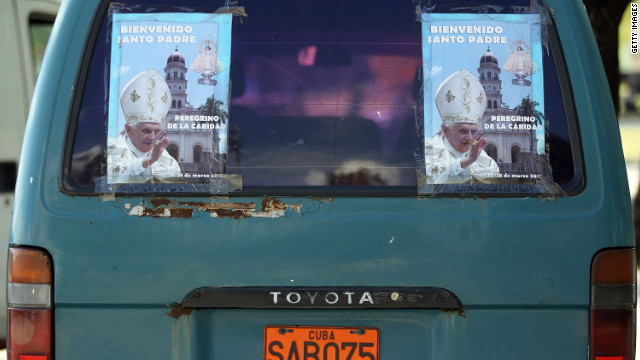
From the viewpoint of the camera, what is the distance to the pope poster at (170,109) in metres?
2.86

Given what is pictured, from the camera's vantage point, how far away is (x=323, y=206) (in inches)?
112

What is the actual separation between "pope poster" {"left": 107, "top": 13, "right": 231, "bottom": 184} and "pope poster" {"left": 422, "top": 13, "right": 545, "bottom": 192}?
682mm

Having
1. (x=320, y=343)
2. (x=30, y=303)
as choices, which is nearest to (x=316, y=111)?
(x=320, y=343)

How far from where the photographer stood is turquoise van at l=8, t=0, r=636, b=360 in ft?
9.29

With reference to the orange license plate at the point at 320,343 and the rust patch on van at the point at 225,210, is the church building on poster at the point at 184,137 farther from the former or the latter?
the orange license plate at the point at 320,343

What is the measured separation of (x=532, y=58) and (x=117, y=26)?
1.39 metres

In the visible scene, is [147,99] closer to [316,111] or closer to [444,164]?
[316,111]

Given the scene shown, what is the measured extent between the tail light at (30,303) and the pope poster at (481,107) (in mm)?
1289

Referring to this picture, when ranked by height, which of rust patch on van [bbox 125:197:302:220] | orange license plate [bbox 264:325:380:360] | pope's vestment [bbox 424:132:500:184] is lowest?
orange license plate [bbox 264:325:380:360]

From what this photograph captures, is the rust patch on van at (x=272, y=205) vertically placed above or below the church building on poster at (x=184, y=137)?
below

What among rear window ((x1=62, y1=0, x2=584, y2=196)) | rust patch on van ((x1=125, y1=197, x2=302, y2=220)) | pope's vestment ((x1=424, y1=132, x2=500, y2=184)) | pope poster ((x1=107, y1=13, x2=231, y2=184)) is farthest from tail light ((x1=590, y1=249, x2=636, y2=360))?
pope poster ((x1=107, y1=13, x2=231, y2=184))

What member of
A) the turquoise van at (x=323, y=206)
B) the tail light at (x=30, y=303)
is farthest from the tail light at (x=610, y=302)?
the tail light at (x=30, y=303)

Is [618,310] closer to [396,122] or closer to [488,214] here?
[488,214]

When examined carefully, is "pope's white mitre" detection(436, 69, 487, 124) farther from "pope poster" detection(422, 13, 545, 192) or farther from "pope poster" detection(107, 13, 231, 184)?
"pope poster" detection(107, 13, 231, 184)
